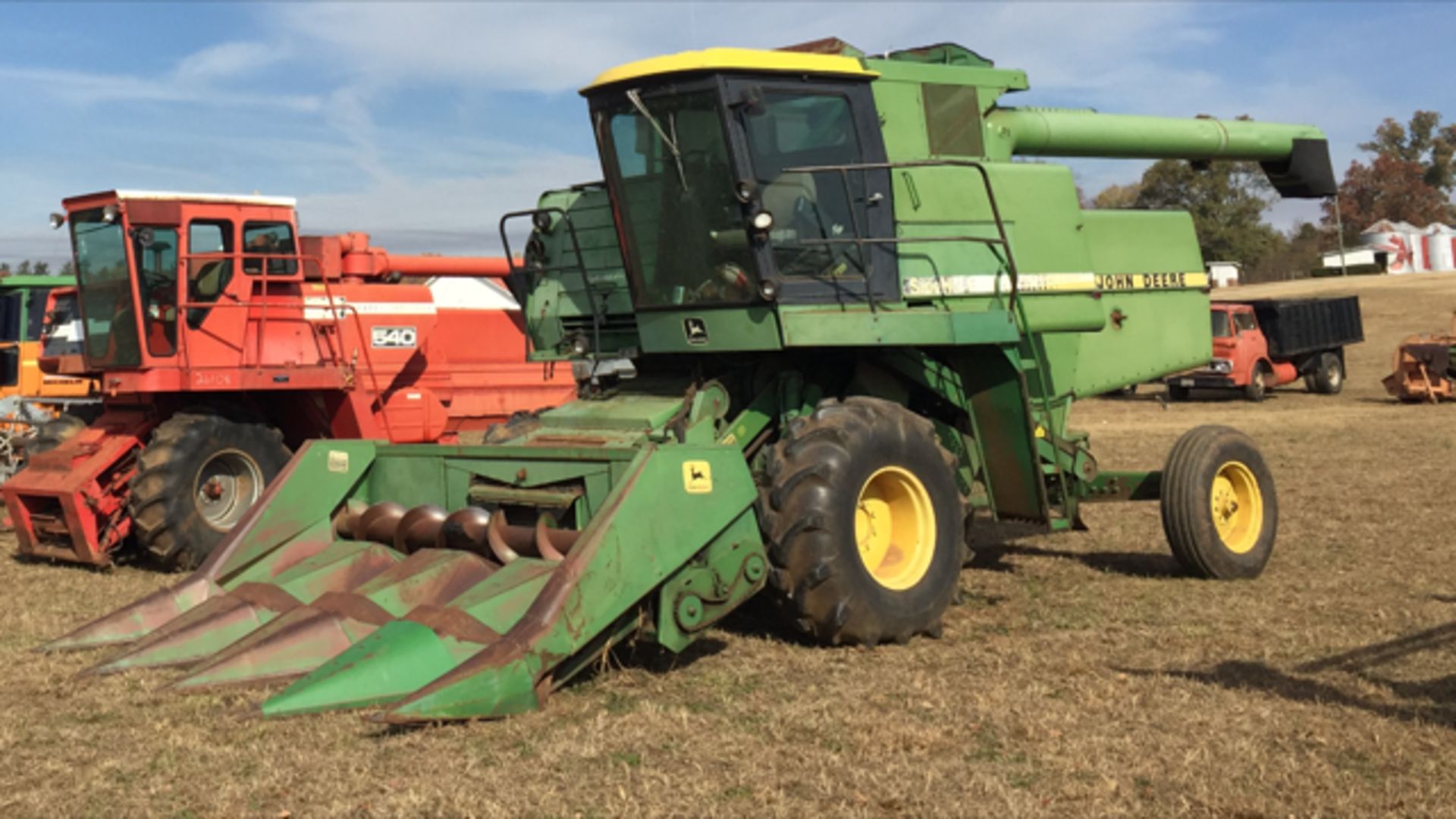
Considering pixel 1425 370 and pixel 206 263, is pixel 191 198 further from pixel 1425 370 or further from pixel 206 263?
pixel 1425 370

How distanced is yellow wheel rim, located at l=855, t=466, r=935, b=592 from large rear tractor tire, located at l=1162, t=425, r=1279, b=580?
2.30 meters

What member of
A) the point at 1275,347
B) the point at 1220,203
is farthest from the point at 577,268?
the point at 1220,203

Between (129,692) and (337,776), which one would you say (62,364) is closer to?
(129,692)

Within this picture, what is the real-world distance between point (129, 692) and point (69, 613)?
3000 millimetres

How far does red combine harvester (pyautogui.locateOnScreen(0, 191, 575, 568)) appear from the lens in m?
11.2

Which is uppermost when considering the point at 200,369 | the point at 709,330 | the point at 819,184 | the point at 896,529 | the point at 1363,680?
the point at 819,184

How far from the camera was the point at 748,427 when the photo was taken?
7902 millimetres

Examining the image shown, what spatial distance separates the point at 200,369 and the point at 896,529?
6.68 metres

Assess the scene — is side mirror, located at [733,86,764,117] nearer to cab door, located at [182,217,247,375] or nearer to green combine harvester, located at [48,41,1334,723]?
green combine harvester, located at [48,41,1334,723]

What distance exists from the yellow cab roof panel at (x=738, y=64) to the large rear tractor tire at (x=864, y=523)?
1803 millimetres

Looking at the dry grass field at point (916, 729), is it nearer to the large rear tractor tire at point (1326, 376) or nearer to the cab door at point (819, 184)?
the cab door at point (819, 184)

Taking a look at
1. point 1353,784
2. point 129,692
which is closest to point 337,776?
point 129,692

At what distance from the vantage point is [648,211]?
7848 millimetres

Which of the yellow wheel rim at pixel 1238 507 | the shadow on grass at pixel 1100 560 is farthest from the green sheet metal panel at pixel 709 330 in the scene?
the yellow wheel rim at pixel 1238 507
